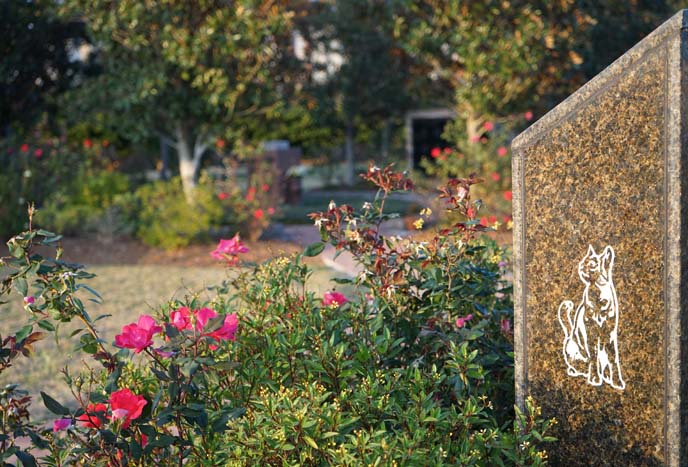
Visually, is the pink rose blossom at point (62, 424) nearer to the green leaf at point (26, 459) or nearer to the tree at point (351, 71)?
the green leaf at point (26, 459)

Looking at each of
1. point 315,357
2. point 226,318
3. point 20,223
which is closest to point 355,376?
point 315,357

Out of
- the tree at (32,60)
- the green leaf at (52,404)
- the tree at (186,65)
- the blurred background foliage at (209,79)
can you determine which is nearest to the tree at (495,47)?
the blurred background foliage at (209,79)

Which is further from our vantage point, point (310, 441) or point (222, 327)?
point (222, 327)

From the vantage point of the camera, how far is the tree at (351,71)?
1838 centimetres

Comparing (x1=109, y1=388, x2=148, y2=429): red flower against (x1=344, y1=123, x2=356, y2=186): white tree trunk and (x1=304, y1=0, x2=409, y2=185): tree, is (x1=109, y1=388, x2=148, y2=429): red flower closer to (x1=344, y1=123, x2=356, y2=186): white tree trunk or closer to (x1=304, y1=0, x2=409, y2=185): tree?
(x1=304, y1=0, x2=409, y2=185): tree

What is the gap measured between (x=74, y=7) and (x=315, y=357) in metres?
10.1

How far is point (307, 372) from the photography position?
3.06 metres

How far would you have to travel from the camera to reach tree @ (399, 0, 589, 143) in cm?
1180

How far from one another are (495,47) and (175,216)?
5.27m

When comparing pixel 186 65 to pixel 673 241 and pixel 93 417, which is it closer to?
pixel 93 417

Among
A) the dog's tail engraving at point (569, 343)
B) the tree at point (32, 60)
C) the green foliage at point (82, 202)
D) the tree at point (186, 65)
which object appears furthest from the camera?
the tree at point (32, 60)

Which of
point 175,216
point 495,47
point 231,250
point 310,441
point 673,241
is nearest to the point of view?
point 310,441

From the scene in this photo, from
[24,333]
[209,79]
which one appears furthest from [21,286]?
[209,79]

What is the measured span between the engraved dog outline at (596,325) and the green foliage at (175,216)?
8.40 metres
